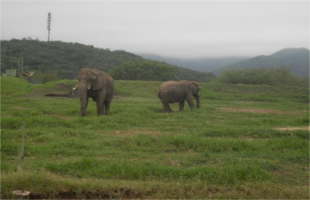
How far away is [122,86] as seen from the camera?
1366 inches

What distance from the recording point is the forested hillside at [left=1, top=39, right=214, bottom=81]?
65.3 meters

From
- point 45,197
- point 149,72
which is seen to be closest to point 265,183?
point 45,197

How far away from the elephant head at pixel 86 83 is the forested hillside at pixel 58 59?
4615 cm

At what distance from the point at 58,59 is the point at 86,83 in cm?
6004

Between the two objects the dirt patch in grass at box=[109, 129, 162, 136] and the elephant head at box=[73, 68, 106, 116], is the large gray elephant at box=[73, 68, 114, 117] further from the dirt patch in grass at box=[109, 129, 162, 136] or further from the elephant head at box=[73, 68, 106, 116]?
the dirt patch in grass at box=[109, 129, 162, 136]

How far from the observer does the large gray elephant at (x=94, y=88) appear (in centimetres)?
1505

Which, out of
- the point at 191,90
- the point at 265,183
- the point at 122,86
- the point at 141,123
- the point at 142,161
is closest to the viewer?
the point at 265,183

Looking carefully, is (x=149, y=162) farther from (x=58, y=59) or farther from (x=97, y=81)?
(x=58, y=59)

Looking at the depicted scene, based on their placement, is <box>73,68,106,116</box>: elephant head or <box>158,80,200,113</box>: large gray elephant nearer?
<box>73,68,106,116</box>: elephant head

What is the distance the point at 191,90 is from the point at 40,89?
15824mm

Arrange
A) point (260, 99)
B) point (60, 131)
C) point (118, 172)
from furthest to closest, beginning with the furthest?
point (260, 99) → point (60, 131) → point (118, 172)

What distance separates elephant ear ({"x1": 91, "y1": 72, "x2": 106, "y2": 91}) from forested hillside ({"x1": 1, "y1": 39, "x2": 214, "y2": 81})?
151 ft

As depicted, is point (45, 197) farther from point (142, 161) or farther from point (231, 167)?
point (231, 167)

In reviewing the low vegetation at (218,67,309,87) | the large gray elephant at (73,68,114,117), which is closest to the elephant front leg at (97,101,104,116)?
the large gray elephant at (73,68,114,117)
